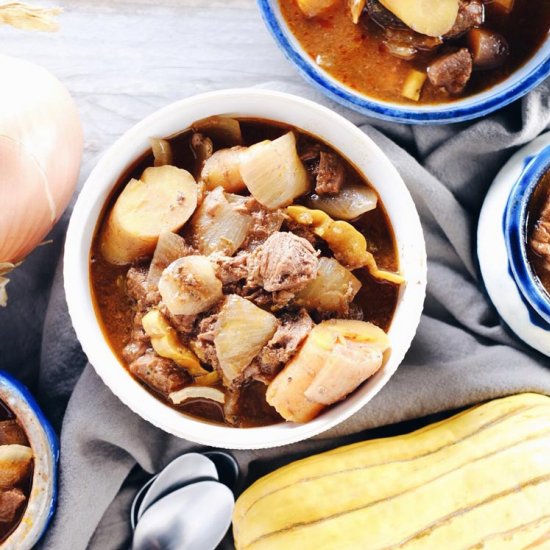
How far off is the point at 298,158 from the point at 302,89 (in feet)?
1.70

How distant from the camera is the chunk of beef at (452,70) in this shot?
194 centimetres

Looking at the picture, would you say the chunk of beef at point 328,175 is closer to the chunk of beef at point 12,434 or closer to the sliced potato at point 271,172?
the sliced potato at point 271,172

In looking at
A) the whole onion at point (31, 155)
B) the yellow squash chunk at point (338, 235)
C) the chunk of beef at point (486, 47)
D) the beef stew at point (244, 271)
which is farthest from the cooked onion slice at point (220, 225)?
the chunk of beef at point (486, 47)

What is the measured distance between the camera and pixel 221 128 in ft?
5.63

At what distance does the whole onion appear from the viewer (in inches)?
69.2

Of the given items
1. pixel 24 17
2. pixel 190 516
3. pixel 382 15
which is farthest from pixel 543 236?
pixel 24 17

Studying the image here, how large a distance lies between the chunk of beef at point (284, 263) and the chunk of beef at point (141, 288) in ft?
0.69

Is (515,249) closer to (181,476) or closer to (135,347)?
(135,347)

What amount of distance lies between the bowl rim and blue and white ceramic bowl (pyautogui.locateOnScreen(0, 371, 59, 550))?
1.18m

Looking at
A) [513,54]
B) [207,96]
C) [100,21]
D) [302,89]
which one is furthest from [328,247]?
[100,21]

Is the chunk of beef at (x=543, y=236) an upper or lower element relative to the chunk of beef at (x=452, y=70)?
lower

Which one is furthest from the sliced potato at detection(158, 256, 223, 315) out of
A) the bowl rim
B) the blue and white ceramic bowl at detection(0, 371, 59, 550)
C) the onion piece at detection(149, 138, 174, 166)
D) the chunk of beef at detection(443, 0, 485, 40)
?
the chunk of beef at detection(443, 0, 485, 40)

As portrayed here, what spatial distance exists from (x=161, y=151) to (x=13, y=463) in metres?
0.81

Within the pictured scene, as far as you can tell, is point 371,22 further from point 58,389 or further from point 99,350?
point 58,389
